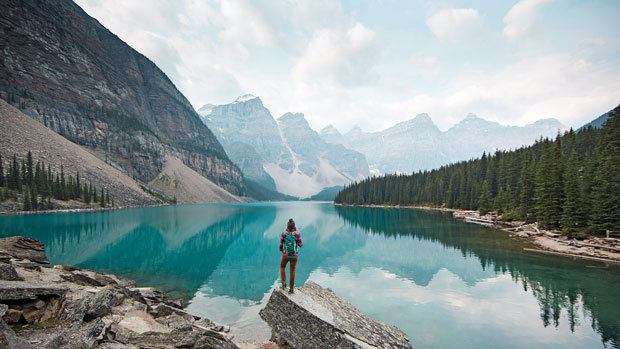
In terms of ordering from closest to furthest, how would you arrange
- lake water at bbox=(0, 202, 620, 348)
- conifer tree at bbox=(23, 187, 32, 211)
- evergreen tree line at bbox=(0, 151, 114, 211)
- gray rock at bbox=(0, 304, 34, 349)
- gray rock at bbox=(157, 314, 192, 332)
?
1. gray rock at bbox=(0, 304, 34, 349)
2. gray rock at bbox=(157, 314, 192, 332)
3. lake water at bbox=(0, 202, 620, 348)
4. conifer tree at bbox=(23, 187, 32, 211)
5. evergreen tree line at bbox=(0, 151, 114, 211)

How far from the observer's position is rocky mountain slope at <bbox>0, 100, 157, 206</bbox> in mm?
97750

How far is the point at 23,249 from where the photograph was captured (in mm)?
18875

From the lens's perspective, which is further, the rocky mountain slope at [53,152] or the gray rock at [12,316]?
the rocky mountain slope at [53,152]

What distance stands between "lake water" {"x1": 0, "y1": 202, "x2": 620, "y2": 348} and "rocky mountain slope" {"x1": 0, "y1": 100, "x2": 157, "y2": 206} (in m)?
80.1

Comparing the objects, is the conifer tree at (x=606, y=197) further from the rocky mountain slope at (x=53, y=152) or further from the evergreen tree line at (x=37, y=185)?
the rocky mountain slope at (x=53, y=152)

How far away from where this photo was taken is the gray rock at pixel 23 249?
1794 centimetres

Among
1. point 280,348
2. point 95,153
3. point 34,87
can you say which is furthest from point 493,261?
point 34,87

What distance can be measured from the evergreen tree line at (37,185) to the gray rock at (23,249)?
85.8m

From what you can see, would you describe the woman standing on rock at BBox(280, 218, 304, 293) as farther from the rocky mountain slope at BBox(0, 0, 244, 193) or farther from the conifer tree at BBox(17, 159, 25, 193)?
the rocky mountain slope at BBox(0, 0, 244, 193)

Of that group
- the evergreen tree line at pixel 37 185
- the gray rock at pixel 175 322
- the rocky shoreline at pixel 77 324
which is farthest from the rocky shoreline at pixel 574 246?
the evergreen tree line at pixel 37 185

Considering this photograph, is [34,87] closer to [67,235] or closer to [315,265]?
[67,235]

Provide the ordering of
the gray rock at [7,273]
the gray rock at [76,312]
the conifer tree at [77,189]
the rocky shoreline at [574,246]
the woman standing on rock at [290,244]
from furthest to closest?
the conifer tree at [77,189]
the rocky shoreline at [574,246]
the woman standing on rock at [290,244]
the gray rock at [7,273]
the gray rock at [76,312]

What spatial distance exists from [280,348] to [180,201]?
624 ft

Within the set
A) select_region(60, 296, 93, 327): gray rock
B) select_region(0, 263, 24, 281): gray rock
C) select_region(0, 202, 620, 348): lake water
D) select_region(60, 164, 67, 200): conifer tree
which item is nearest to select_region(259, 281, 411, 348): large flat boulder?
select_region(0, 202, 620, 348): lake water
